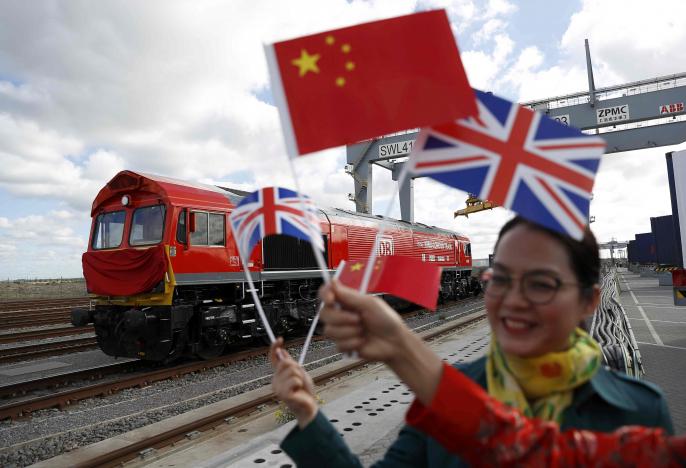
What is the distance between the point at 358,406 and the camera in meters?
5.54

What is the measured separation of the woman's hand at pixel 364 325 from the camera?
36.6 inches

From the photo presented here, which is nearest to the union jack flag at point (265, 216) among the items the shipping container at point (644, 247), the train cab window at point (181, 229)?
the train cab window at point (181, 229)

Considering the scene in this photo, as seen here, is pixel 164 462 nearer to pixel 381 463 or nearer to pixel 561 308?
pixel 381 463

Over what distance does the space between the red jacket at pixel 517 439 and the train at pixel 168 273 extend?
272 inches

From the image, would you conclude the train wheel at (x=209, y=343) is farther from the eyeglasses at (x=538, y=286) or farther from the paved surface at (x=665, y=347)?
the eyeglasses at (x=538, y=286)

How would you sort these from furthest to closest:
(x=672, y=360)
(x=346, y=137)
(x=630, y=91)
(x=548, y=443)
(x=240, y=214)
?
1. (x=630, y=91)
2. (x=672, y=360)
3. (x=240, y=214)
4. (x=346, y=137)
5. (x=548, y=443)

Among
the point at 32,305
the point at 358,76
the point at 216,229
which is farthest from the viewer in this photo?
the point at 32,305

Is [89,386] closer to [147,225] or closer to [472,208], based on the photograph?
[147,225]

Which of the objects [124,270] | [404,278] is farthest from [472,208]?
[404,278]

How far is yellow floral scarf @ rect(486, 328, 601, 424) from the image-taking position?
1.14m

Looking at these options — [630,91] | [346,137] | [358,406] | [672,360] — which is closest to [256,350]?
[358,406]

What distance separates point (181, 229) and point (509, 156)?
8.46 metres

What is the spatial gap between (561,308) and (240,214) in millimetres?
1244

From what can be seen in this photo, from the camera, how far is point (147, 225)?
9047 mm
